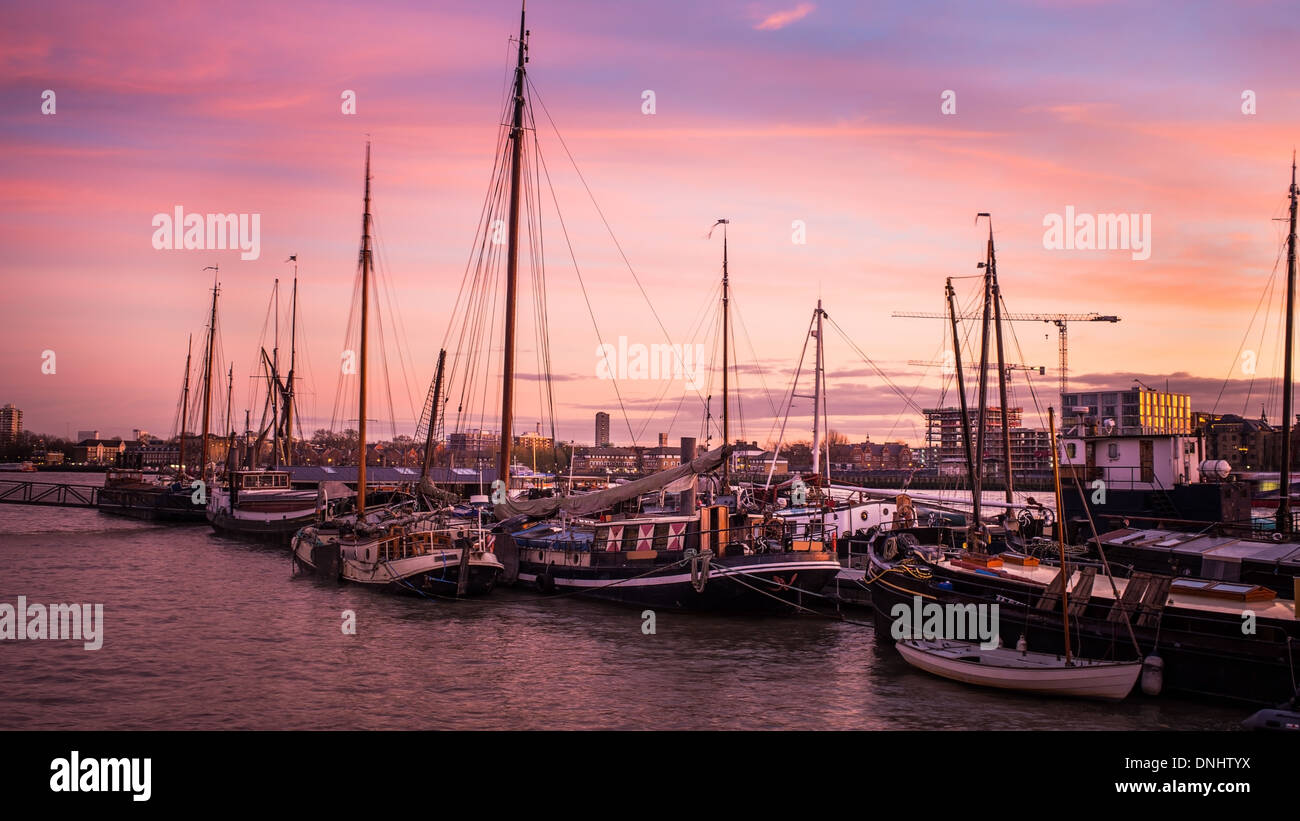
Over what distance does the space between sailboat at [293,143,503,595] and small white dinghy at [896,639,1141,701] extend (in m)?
21.4

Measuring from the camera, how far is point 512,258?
1777 inches

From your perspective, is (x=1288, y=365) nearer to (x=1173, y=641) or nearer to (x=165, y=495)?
(x=1173, y=641)

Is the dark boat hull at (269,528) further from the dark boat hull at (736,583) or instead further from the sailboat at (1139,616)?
the sailboat at (1139,616)

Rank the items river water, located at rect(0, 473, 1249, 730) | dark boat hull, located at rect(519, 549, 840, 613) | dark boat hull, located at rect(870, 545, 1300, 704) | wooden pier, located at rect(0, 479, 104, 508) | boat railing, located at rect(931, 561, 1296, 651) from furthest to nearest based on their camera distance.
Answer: wooden pier, located at rect(0, 479, 104, 508)
dark boat hull, located at rect(519, 549, 840, 613)
boat railing, located at rect(931, 561, 1296, 651)
dark boat hull, located at rect(870, 545, 1300, 704)
river water, located at rect(0, 473, 1249, 730)

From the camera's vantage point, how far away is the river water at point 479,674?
22359mm

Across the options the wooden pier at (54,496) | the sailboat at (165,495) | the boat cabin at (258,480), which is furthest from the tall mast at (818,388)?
the wooden pier at (54,496)

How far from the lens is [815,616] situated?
1483 inches

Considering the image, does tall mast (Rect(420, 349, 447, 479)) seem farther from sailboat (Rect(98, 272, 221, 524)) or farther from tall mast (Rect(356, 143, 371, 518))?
sailboat (Rect(98, 272, 221, 524))

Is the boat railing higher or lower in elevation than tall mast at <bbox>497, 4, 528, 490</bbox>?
lower

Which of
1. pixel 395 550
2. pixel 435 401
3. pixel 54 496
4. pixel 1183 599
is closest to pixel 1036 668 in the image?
pixel 1183 599

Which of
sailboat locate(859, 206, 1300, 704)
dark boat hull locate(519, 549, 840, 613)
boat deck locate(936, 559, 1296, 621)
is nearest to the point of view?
sailboat locate(859, 206, 1300, 704)

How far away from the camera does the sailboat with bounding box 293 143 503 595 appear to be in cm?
4091

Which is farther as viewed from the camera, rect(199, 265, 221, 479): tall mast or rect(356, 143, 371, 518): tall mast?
rect(199, 265, 221, 479): tall mast

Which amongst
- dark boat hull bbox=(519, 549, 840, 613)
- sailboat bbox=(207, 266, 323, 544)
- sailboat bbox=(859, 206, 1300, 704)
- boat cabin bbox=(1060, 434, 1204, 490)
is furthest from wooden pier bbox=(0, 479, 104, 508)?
sailboat bbox=(859, 206, 1300, 704)
